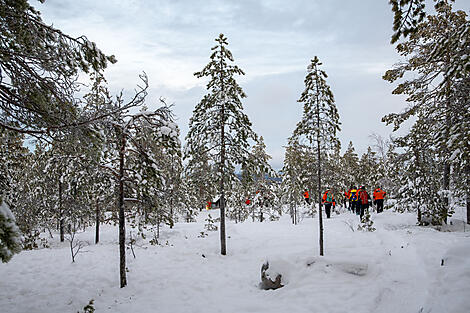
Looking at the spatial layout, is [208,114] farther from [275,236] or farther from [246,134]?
[275,236]

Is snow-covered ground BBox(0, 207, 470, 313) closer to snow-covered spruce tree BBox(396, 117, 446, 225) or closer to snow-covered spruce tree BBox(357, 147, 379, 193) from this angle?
snow-covered spruce tree BBox(396, 117, 446, 225)

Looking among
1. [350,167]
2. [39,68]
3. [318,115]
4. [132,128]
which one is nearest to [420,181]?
[318,115]

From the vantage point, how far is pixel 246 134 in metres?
13.7

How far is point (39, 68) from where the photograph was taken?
5.17m

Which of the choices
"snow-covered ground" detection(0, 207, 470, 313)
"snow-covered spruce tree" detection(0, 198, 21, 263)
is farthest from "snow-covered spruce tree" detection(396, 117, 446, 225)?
"snow-covered spruce tree" detection(0, 198, 21, 263)

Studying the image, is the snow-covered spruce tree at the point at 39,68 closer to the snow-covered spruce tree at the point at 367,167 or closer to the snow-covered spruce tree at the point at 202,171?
the snow-covered spruce tree at the point at 202,171

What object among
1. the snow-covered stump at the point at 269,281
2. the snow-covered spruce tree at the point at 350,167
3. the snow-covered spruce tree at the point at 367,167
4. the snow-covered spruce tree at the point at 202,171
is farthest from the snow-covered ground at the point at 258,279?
the snow-covered spruce tree at the point at 350,167

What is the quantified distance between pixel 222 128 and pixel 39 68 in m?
9.12

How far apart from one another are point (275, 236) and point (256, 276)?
602 centimetres

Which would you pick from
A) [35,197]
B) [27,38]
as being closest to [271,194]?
[35,197]

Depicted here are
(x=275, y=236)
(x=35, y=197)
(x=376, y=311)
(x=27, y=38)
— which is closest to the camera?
(x=27, y=38)

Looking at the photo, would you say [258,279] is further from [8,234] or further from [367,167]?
[367,167]

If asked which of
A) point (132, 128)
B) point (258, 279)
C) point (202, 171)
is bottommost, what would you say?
point (258, 279)

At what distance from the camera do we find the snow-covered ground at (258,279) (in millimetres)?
6059
